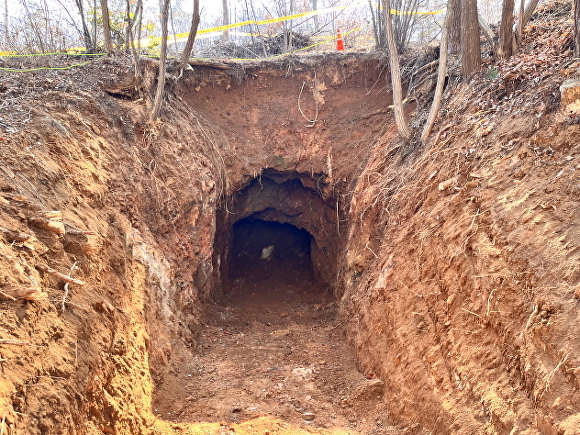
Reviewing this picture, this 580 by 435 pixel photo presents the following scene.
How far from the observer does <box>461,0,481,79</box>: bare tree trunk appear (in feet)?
20.8

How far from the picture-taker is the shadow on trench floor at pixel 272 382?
4484mm

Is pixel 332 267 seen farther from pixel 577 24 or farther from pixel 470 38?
pixel 577 24

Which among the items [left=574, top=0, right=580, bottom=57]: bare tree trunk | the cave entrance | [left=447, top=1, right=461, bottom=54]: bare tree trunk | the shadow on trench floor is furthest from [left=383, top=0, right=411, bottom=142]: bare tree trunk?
the cave entrance

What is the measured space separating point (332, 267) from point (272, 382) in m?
4.22

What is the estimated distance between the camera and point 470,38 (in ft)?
20.8

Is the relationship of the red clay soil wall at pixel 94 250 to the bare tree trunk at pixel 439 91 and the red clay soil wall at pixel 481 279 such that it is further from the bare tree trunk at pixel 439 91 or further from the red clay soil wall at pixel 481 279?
the bare tree trunk at pixel 439 91

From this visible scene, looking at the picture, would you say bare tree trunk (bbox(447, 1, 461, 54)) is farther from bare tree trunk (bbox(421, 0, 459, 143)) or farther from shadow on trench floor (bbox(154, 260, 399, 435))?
shadow on trench floor (bbox(154, 260, 399, 435))

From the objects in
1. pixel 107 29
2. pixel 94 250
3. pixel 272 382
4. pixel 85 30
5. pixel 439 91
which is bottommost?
pixel 272 382

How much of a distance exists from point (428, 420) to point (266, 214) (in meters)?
7.32

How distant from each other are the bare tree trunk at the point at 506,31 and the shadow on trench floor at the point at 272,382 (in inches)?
184

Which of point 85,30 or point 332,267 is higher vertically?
point 85,30

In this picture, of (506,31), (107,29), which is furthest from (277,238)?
(506,31)

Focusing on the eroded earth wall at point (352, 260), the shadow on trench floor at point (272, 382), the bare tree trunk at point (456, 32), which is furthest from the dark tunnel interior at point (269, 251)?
the bare tree trunk at point (456, 32)

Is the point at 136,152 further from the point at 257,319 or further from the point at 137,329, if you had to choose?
the point at 257,319
